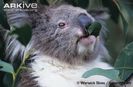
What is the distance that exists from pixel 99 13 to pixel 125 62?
16.8 inches

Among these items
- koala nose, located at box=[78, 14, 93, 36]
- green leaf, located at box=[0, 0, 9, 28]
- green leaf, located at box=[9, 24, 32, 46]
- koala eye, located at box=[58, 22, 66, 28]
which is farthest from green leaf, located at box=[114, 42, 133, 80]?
green leaf, located at box=[0, 0, 9, 28]

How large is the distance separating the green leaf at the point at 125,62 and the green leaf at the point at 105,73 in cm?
4

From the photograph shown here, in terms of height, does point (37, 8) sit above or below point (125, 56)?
above

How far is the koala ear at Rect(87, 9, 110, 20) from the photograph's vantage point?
372cm

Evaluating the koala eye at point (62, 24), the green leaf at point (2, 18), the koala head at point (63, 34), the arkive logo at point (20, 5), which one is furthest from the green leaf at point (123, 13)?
the green leaf at point (2, 18)

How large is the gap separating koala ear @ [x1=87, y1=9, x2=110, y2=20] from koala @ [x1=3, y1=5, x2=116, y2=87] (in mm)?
15

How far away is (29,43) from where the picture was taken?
3.69m

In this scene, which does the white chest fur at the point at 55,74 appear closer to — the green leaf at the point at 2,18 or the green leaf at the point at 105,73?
the green leaf at the point at 105,73

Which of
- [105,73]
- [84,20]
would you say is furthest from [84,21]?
[105,73]

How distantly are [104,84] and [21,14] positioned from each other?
829 millimetres

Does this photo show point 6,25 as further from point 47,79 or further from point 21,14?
point 47,79

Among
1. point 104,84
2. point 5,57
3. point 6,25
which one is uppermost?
point 6,25

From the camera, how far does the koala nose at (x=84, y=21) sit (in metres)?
3.69

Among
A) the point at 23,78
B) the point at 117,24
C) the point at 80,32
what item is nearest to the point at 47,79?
the point at 23,78
